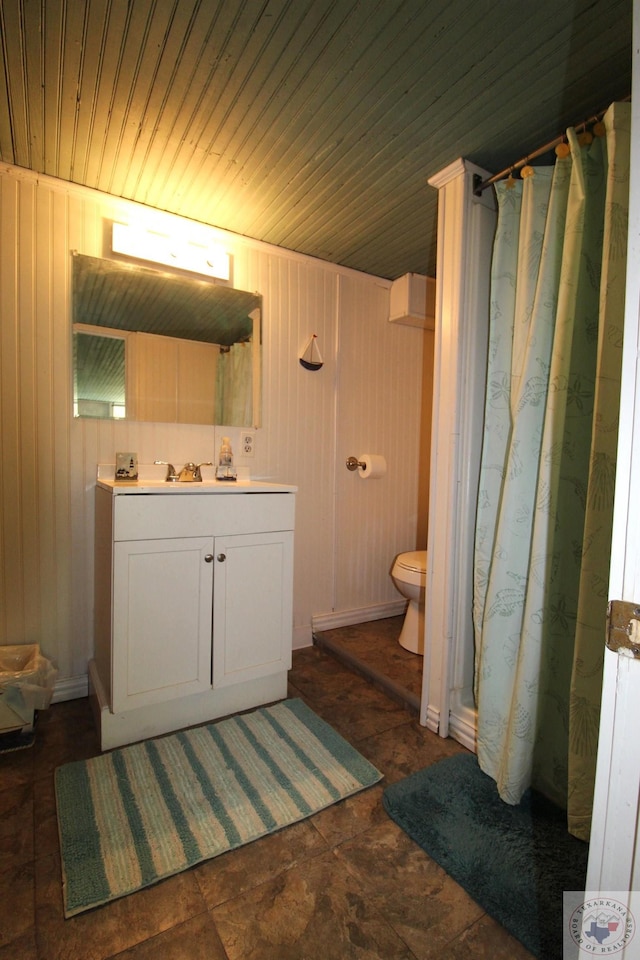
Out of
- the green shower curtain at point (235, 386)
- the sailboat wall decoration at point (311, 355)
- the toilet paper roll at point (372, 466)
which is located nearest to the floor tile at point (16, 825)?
the green shower curtain at point (235, 386)

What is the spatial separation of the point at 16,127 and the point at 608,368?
1.98 metres

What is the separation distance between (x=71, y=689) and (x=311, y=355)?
6.23ft

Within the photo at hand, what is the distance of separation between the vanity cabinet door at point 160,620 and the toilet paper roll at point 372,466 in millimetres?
1113

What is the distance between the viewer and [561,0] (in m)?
1.02

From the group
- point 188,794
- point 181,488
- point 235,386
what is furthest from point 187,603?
point 235,386

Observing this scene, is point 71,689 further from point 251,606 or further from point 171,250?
point 171,250

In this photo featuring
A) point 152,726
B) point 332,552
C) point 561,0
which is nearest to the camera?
point 561,0

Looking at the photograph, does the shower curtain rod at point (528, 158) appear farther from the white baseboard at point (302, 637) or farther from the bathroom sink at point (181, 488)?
the white baseboard at point (302, 637)

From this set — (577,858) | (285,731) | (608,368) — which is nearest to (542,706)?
(577,858)

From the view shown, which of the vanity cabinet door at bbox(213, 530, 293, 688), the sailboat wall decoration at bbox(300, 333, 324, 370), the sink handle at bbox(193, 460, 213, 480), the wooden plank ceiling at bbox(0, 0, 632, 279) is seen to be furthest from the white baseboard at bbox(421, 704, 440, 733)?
the wooden plank ceiling at bbox(0, 0, 632, 279)

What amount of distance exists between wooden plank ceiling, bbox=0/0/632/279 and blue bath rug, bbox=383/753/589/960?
6.90 feet

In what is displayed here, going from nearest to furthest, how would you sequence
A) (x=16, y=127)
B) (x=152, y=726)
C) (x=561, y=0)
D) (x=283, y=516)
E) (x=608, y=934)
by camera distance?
(x=608, y=934), (x=561, y=0), (x=16, y=127), (x=152, y=726), (x=283, y=516)

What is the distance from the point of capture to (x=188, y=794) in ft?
4.27

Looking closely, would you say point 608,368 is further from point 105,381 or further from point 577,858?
point 105,381
